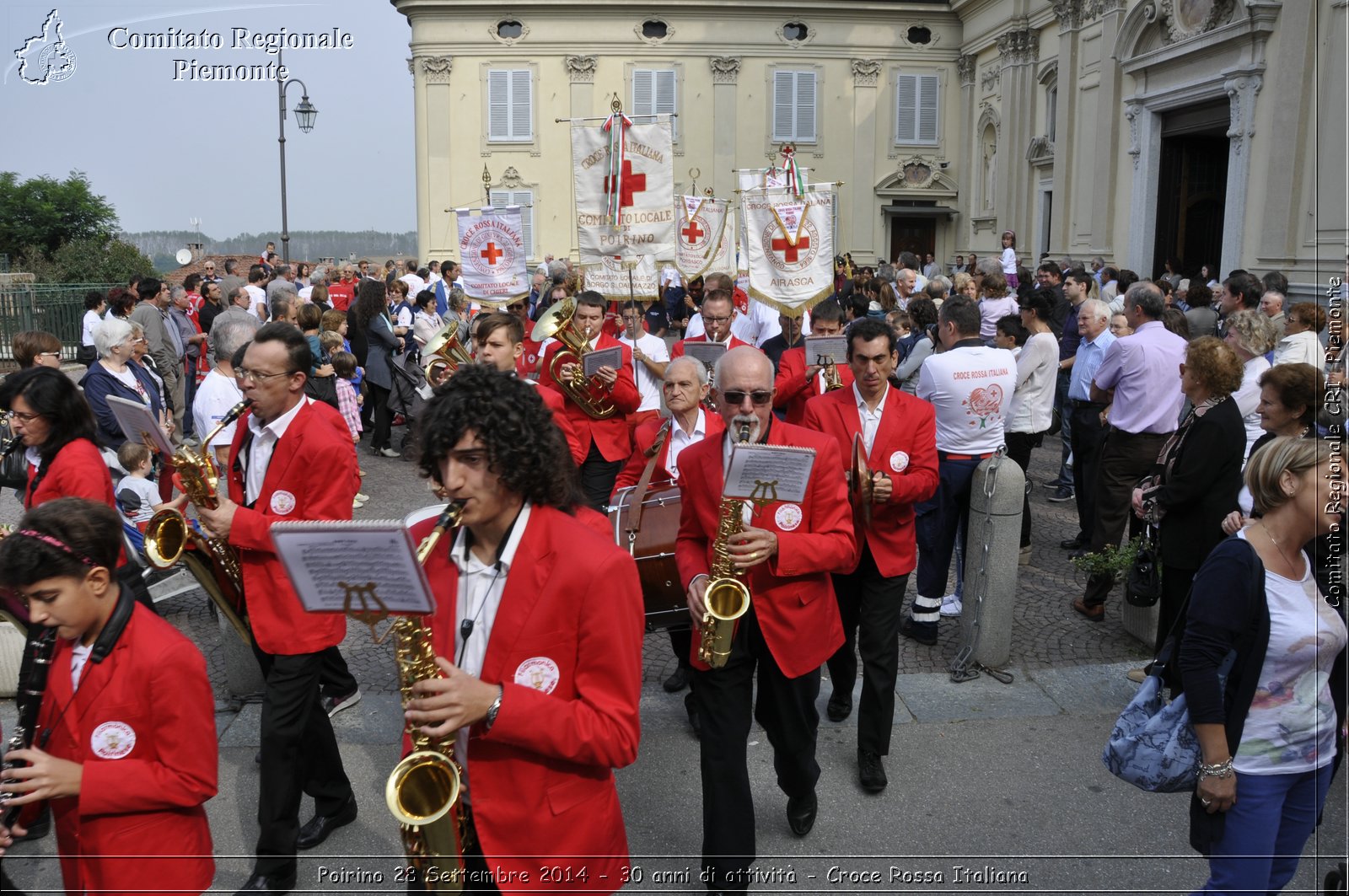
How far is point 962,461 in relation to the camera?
6258 millimetres

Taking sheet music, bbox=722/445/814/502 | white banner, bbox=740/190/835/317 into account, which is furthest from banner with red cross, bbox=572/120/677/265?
sheet music, bbox=722/445/814/502

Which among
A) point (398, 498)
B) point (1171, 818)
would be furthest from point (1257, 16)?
point (1171, 818)

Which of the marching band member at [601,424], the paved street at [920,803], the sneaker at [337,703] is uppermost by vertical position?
the marching band member at [601,424]

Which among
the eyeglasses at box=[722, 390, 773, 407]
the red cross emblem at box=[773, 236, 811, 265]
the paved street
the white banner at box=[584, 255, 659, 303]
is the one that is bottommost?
the paved street

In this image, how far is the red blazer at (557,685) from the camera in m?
2.51

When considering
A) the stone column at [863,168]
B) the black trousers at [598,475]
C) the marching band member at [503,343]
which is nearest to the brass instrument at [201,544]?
the marching band member at [503,343]

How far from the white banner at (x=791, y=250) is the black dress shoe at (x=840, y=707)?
3864 mm

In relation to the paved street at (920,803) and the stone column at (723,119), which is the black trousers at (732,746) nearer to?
the paved street at (920,803)

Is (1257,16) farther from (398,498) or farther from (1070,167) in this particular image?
(398,498)

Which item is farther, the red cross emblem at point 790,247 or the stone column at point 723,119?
the stone column at point 723,119

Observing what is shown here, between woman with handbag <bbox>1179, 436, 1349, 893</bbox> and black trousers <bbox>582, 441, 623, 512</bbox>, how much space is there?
13.9ft

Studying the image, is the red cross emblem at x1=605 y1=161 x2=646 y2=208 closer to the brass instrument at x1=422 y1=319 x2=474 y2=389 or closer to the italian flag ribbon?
the italian flag ribbon

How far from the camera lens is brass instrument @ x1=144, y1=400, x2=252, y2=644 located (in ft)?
13.2

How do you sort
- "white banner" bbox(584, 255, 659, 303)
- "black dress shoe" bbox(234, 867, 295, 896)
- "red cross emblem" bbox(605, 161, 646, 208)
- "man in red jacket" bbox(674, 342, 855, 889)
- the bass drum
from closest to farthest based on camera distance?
"man in red jacket" bbox(674, 342, 855, 889), "black dress shoe" bbox(234, 867, 295, 896), the bass drum, "red cross emblem" bbox(605, 161, 646, 208), "white banner" bbox(584, 255, 659, 303)
